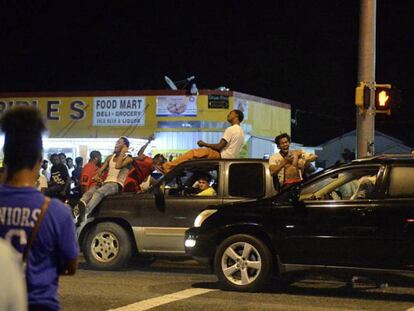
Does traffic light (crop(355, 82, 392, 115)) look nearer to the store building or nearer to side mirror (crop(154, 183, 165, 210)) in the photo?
side mirror (crop(154, 183, 165, 210))

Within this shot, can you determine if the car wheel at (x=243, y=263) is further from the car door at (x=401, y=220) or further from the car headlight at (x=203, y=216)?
the car door at (x=401, y=220)

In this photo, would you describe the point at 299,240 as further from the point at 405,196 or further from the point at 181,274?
the point at 181,274

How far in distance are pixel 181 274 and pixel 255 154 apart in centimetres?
1466

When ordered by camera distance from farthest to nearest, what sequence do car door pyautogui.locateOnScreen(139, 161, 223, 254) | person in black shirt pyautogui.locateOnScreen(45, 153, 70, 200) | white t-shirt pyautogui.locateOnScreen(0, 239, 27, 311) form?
person in black shirt pyautogui.locateOnScreen(45, 153, 70, 200) < car door pyautogui.locateOnScreen(139, 161, 223, 254) < white t-shirt pyautogui.locateOnScreen(0, 239, 27, 311)

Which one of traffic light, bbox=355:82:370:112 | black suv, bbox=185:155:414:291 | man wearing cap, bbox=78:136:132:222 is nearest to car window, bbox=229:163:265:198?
black suv, bbox=185:155:414:291

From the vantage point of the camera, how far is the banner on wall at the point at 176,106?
78.6 ft

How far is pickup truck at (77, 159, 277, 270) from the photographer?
405 inches

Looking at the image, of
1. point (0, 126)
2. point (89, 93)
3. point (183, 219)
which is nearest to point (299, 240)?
point (183, 219)

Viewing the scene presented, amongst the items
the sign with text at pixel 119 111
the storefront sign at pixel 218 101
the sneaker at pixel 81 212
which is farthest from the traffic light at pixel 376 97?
the sign with text at pixel 119 111

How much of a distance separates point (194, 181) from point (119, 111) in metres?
14.5

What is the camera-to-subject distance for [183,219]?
10.3 meters

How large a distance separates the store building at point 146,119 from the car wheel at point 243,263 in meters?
14.2

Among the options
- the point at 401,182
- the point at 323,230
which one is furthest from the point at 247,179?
the point at 401,182

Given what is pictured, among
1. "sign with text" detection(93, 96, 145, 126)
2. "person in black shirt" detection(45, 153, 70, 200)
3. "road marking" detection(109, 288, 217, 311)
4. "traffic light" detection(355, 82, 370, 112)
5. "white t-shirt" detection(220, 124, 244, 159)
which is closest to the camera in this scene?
"road marking" detection(109, 288, 217, 311)
